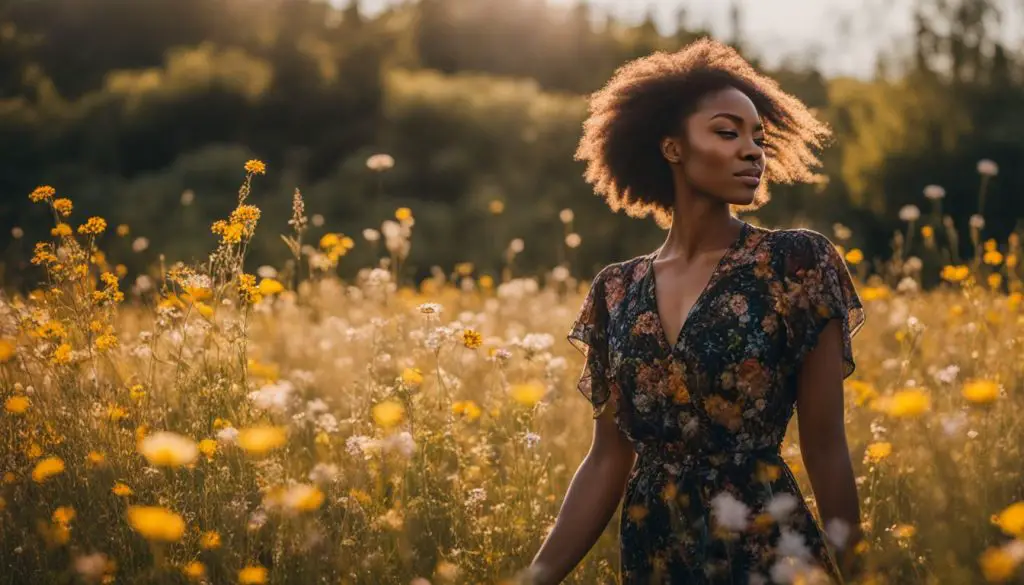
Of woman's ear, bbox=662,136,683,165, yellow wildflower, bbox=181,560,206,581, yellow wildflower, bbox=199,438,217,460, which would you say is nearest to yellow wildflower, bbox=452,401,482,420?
yellow wildflower, bbox=199,438,217,460

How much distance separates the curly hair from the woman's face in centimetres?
9

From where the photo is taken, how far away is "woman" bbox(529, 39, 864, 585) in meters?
2.28

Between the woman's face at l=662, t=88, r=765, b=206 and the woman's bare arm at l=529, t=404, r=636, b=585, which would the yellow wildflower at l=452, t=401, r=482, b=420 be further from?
the woman's face at l=662, t=88, r=765, b=206

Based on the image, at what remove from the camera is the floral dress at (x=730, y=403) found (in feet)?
7.47

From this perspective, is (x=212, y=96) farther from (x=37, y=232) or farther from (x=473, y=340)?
(x=473, y=340)

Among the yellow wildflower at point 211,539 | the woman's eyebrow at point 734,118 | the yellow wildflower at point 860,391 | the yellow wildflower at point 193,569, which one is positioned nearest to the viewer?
the yellow wildflower at point 193,569

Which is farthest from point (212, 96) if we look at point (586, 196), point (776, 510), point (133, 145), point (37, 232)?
point (776, 510)

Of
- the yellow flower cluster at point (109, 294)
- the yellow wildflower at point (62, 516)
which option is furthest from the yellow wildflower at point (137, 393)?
the yellow wildflower at point (62, 516)

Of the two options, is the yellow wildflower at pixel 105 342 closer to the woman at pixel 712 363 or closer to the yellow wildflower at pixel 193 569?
the yellow wildflower at pixel 193 569

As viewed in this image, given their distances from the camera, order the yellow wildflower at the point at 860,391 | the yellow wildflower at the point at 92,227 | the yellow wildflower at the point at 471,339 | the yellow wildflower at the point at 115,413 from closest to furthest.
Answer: the yellow wildflower at the point at 115,413
the yellow wildflower at the point at 471,339
the yellow wildflower at the point at 92,227
the yellow wildflower at the point at 860,391

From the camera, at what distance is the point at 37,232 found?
1650 cm

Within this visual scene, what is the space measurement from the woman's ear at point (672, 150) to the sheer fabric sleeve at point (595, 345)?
402mm

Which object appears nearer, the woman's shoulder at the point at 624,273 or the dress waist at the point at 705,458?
the dress waist at the point at 705,458

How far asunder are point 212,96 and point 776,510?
2153cm
